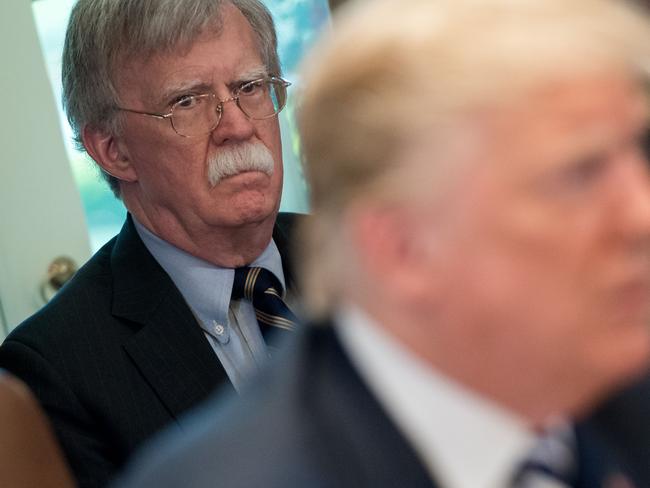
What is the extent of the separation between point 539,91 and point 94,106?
1.50 metres

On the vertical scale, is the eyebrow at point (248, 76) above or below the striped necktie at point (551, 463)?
below

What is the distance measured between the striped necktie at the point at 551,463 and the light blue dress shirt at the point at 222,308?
3.49 feet

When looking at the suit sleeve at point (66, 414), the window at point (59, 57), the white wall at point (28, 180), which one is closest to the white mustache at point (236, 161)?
the suit sleeve at point (66, 414)

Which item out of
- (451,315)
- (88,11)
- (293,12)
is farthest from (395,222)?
(293,12)

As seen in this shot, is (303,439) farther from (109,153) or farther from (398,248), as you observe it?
(109,153)

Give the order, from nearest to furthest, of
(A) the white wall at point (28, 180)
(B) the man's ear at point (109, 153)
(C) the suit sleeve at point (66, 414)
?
(C) the suit sleeve at point (66, 414) → (B) the man's ear at point (109, 153) → (A) the white wall at point (28, 180)

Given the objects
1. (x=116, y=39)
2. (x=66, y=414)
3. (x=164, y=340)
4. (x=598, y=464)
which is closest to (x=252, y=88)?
(x=116, y=39)

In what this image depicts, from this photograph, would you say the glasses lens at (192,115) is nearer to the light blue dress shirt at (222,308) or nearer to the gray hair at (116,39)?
the gray hair at (116,39)

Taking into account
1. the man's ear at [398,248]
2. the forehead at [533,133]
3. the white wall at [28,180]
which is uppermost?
the forehead at [533,133]

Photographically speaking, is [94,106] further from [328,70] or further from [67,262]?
[328,70]

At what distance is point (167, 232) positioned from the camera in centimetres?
205

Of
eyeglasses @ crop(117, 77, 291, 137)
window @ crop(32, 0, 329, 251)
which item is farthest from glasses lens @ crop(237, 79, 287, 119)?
window @ crop(32, 0, 329, 251)

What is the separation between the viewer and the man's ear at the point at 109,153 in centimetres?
211

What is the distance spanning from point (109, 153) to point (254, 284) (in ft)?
1.28
